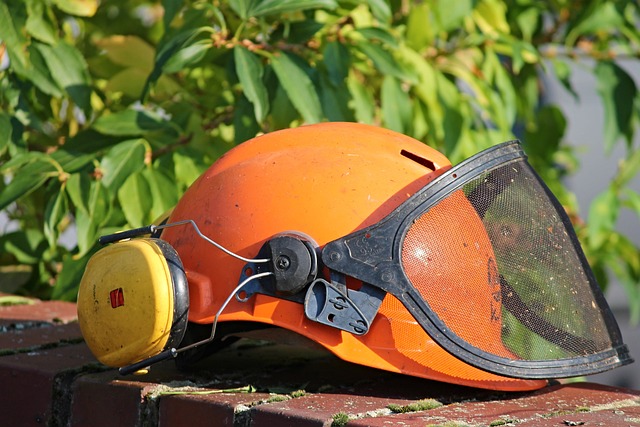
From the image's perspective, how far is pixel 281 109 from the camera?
2191 mm

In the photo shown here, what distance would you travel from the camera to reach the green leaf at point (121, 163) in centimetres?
210

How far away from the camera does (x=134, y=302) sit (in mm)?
1467

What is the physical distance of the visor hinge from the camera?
1443 millimetres

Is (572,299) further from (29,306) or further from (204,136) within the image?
(29,306)

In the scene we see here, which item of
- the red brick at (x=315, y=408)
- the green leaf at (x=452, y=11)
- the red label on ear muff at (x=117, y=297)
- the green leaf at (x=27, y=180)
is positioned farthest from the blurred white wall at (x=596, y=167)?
the red label on ear muff at (x=117, y=297)

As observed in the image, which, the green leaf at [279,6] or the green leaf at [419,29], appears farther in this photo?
the green leaf at [419,29]

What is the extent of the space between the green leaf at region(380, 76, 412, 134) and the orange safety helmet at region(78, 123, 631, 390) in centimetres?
68

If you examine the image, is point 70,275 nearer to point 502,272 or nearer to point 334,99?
point 334,99

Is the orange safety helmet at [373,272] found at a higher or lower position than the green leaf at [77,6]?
lower

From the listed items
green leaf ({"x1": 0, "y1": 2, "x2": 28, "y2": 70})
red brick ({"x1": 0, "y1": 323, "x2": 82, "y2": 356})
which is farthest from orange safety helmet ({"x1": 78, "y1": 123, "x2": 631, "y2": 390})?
green leaf ({"x1": 0, "y1": 2, "x2": 28, "y2": 70})

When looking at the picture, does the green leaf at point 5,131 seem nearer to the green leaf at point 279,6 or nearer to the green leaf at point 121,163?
the green leaf at point 121,163

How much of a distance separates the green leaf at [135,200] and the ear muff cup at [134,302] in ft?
1.90

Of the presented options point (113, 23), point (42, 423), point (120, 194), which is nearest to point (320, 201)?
point (42, 423)

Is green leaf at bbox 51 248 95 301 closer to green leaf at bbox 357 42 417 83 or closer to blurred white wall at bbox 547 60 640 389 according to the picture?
green leaf at bbox 357 42 417 83
